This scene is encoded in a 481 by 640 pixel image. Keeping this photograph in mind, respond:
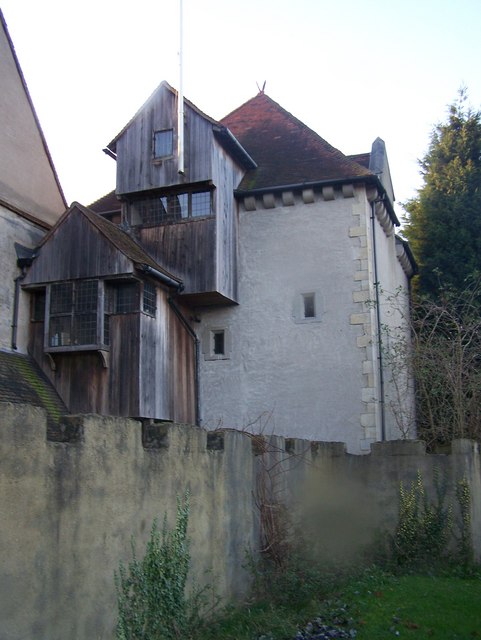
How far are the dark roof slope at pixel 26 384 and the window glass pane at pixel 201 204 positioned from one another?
193 inches

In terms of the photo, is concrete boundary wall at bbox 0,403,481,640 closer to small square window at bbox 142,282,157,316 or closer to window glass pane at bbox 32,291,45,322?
small square window at bbox 142,282,157,316

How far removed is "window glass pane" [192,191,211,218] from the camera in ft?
52.8

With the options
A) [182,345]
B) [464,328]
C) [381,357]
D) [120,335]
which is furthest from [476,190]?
[120,335]

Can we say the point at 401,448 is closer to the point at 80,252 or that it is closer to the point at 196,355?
the point at 196,355

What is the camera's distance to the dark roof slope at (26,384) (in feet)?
43.1

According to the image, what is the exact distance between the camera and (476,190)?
23.5 metres

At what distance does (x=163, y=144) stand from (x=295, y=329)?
5294 millimetres

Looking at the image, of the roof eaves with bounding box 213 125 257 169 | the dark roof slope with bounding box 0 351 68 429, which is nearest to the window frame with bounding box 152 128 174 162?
the roof eaves with bounding box 213 125 257 169

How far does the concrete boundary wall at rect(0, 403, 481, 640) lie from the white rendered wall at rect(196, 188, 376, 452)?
14.8 feet

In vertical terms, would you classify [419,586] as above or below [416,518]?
below

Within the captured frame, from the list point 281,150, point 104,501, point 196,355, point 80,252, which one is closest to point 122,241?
point 80,252

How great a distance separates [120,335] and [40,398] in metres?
1.96

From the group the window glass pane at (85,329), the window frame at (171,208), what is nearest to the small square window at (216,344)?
the window frame at (171,208)

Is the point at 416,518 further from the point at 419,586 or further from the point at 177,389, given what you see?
the point at 177,389
